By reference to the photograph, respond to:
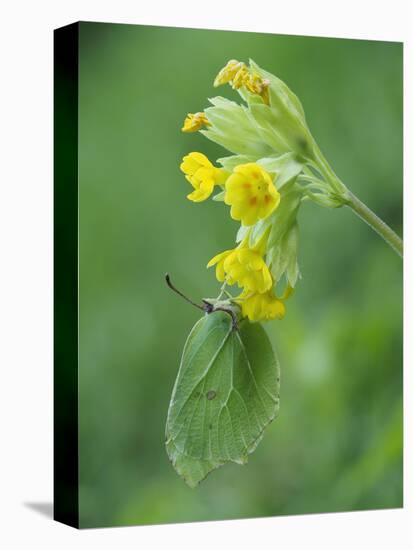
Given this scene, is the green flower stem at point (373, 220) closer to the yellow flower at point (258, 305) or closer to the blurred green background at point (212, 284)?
the yellow flower at point (258, 305)

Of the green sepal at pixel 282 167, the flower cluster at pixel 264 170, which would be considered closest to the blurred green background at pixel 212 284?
the flower cluster at pixel 264 170

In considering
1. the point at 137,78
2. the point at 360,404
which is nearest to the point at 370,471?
the point at 360,404

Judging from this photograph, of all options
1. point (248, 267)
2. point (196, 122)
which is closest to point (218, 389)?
point (248, 267)

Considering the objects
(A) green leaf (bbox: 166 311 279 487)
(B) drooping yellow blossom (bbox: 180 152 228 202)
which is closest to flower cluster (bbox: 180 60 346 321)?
(B) drooping yellow blossom (bbox: 180 152 228 202)

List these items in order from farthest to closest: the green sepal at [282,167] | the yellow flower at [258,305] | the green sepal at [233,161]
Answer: the yellow flower at [258,305], the green sepal at [233,161], the green sepal at [282,167]

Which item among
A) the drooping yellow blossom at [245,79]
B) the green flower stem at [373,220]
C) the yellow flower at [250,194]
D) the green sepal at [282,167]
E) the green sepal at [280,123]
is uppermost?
the drooping yellow blossom at [245,79]

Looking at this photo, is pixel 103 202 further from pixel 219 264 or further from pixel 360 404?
pixel 360 404

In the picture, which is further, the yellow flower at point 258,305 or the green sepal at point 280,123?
the yellow flower at point 258,305
